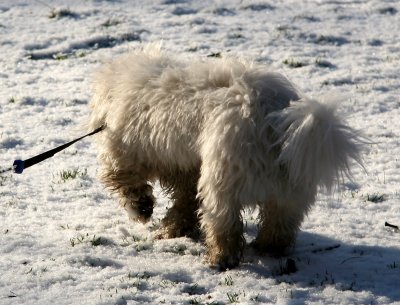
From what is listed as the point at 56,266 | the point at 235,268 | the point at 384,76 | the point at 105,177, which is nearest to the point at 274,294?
the point at 235,268

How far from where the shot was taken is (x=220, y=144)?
4504 mm

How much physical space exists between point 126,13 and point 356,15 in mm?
3743

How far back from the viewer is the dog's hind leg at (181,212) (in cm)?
547

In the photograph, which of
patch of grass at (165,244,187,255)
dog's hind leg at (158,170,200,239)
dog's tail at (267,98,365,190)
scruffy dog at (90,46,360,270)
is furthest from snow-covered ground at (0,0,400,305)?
dog's tail at (267,98,365,190)

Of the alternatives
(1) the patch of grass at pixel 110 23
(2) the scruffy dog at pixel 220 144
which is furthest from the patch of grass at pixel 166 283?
(1) the patch of grass at pixel 110 23

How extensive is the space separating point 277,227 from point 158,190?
1936 mm

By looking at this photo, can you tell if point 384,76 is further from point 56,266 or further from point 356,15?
point 56,266

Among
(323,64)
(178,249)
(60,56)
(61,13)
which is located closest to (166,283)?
(178,249)

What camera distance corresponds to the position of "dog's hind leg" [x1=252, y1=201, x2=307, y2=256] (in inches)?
190

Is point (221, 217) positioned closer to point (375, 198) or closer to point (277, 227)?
point (277, 227)

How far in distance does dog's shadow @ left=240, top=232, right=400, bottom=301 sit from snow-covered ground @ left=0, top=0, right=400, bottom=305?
0.04ft

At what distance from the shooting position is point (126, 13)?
12367mm

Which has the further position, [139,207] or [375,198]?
[375,198]

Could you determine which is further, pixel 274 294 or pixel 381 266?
pixel 381 266
